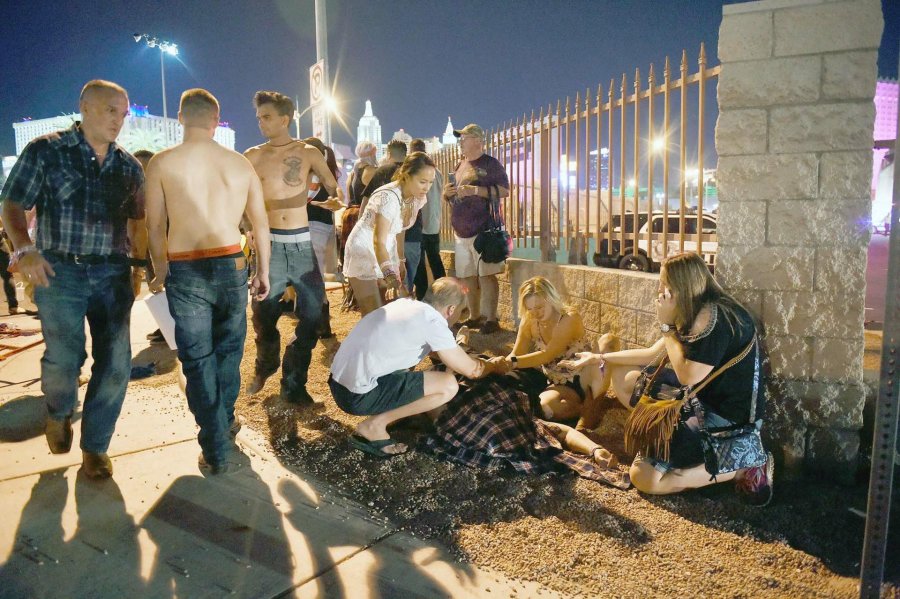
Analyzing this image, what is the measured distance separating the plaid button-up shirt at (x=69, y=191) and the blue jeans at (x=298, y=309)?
1.10 meters

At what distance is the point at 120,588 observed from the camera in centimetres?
222

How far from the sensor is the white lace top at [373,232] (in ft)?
13.6

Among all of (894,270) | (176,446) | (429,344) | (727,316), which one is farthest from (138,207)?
(894,270)

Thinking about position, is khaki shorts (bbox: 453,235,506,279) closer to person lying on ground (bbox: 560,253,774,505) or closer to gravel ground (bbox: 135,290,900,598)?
gravel ground (bbox: 135,290,900,598)

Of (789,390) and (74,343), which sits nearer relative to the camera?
(74,343)

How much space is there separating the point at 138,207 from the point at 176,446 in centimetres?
143

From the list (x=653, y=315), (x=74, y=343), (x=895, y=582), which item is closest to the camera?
(x=895, y=582)

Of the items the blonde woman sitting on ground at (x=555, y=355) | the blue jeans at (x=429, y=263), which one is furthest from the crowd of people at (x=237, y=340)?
the blue jeans at (x=429, y=263)

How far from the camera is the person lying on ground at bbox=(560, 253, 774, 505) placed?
302cm

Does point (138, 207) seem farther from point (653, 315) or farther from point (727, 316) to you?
point (653, 315)

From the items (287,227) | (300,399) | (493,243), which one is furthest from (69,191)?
(493,243)

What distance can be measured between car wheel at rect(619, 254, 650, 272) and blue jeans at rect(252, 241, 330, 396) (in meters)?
2.85

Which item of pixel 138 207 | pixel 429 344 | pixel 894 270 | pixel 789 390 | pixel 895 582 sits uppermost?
pixel 138 207

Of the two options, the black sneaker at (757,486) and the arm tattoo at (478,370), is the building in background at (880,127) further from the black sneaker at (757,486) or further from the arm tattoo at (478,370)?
the arm tattoo at (478,370)
